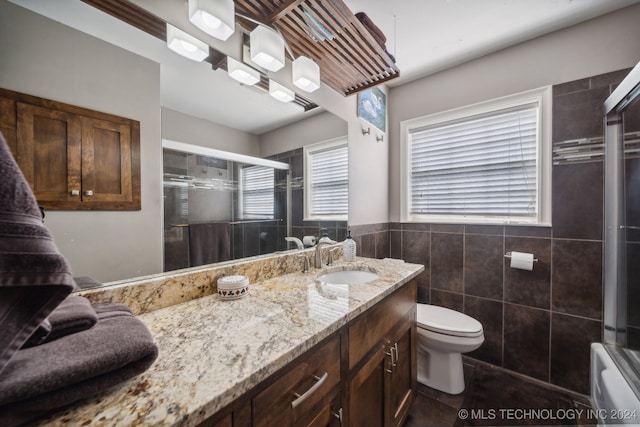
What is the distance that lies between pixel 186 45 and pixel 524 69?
2178mm

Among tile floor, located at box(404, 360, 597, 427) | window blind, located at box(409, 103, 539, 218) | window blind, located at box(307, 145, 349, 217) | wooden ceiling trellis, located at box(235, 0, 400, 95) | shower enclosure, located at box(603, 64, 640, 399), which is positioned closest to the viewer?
wooden ceiling trellis, located at box(235, 0, 400, 95)

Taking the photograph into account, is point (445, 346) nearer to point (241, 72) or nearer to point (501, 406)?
point (501, 406)

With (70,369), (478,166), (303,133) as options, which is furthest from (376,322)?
(478,166)

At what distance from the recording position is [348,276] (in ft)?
5.09

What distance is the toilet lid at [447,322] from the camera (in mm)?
1497

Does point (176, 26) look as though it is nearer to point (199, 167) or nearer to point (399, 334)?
point (199, 167)

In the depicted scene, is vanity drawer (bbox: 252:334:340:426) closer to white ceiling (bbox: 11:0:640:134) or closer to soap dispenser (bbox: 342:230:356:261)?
soap dispenser (bbox: 342:230:356:261)

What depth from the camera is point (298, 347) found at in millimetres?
627

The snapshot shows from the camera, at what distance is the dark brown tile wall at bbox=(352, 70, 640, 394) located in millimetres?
1478

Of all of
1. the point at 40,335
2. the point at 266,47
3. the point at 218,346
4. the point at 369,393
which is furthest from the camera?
the point at 266,47

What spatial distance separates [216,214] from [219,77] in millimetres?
633

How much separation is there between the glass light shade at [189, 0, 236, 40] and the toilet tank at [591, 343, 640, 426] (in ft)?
6.79

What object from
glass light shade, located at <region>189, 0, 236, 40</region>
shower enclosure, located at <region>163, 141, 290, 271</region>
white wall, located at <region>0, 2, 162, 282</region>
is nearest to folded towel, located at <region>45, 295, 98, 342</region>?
white wall, located at <region>0, 2, 162, 282</region>

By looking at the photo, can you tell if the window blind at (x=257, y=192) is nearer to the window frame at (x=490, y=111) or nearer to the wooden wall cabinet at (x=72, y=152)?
the wooden wall cabinet at (x=72, y=152)
